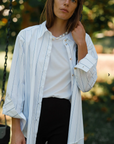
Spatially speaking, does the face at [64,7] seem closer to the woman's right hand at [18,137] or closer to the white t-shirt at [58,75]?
the white t-shirt at [58,75]

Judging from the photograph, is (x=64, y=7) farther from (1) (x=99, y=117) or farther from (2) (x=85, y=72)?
(1) (x=99, y=117)

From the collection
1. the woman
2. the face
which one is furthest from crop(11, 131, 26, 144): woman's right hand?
the face

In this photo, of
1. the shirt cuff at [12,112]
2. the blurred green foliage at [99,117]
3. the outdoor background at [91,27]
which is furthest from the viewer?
the blurred green foliage at [99,117]

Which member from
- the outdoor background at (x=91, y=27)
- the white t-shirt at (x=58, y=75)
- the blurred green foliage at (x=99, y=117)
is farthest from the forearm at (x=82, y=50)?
the blurred green foliage at (x=99, y=117)

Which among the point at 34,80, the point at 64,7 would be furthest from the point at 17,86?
the point at 64,7

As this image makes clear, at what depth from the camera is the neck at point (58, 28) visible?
2113mm

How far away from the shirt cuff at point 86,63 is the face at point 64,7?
15.1 inches

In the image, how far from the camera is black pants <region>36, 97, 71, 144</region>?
1.98 m

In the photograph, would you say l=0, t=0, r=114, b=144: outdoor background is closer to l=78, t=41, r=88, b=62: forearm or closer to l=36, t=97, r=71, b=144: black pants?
l=78, t=41, r=88, b=62: forearm

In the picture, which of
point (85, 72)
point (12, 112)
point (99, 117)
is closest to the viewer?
point (12, 112)

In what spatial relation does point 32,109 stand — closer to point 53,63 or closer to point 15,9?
point 53,63

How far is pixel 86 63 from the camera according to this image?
6.48 feet

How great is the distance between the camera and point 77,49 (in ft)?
6.86

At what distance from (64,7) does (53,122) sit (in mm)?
950
